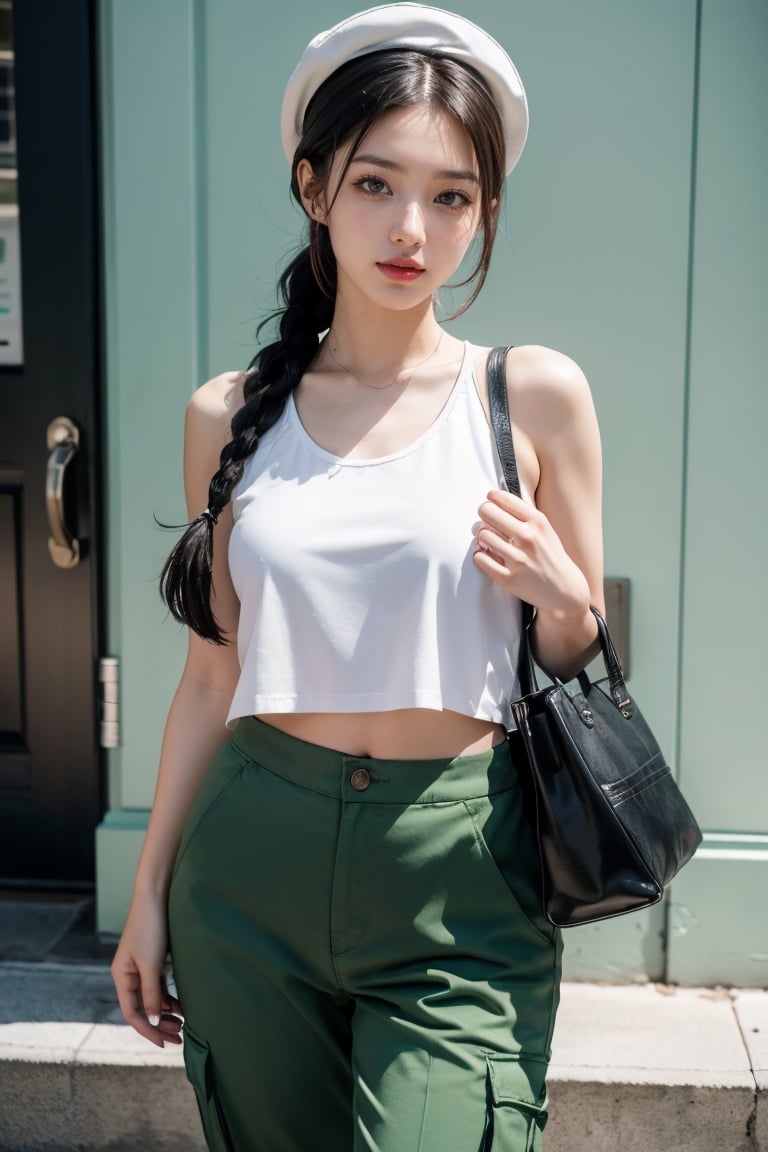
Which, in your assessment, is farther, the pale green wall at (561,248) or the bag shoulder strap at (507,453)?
the pale green wall at (561,248)

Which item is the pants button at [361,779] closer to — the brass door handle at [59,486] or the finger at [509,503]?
the finger at [509,503]

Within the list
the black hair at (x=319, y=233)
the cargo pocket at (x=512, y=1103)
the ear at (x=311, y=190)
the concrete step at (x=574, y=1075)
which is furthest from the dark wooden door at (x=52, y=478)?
the cargo pocket at (x=512, y=1103)

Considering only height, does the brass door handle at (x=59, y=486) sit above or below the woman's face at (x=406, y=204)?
below

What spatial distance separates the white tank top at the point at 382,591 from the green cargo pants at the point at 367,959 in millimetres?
78

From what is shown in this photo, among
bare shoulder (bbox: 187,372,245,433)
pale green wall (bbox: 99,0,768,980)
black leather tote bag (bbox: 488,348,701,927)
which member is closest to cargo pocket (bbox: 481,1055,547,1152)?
black leather tote bag (bbox: 488,348,701,927)

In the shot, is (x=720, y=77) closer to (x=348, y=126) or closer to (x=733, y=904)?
(x=348, y=126)

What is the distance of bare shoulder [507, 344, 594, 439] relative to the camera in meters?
1.51

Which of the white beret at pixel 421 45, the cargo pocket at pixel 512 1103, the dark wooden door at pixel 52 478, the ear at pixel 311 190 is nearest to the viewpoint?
the cargo pocket at pixel 512 1103

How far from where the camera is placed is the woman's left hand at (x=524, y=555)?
140 cm

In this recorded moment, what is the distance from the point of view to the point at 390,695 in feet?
4.72

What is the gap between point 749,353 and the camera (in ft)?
8.30

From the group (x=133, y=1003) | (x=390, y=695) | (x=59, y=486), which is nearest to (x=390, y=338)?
(x=390, y=695)

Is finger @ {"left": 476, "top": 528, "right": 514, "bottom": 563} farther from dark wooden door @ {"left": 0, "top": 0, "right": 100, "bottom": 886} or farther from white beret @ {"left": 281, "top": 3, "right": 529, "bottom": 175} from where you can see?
dark wooden door @ {"left": 0, "top": 0, "right": 100, "bottom": 886}

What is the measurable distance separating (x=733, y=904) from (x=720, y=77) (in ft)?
5.77
